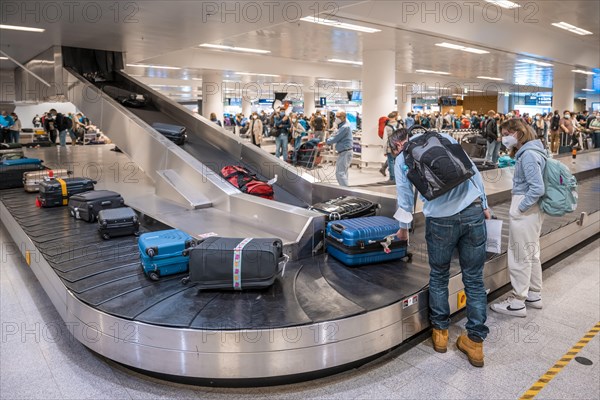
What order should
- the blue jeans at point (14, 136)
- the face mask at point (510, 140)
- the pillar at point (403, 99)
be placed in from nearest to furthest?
the face mask at point (510, 140) → the blue jeans at point (14, 136) → the pillar at point (403, 99)

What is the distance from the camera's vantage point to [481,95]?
42.8 m

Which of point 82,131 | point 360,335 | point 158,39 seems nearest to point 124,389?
point 360,335

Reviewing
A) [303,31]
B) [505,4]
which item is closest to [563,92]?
[505,4]

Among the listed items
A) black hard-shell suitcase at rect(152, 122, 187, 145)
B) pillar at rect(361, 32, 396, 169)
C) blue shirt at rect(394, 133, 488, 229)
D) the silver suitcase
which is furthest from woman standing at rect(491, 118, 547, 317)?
pillar at rect(361, 32, 396, 169)

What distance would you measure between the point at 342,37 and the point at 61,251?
10.4 meters

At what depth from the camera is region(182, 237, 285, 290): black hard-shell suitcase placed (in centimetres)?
342

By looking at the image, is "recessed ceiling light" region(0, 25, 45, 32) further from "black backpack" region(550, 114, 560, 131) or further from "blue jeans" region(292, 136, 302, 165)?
"black backpack" region(550, 114, 560, 131)

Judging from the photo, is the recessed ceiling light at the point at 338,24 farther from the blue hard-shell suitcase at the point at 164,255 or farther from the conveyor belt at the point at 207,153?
the blue hard-shell suitcase at the point at 164,255

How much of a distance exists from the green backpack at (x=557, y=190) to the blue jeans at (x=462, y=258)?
45.1 inches

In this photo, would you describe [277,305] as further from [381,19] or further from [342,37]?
[342,37]

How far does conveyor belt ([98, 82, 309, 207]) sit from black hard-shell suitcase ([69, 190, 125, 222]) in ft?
6.01

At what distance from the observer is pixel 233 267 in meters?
3.42

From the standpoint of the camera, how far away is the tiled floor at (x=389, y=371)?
307cm

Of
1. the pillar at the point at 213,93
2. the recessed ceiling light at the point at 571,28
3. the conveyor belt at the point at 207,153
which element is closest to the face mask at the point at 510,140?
the conveyor belt at the point at 207,153
